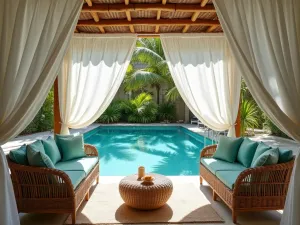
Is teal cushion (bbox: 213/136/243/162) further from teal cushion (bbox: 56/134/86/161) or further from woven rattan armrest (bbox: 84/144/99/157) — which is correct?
teal cushion (bbox: 56/134/86/161)

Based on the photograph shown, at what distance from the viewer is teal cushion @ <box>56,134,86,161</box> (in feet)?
16.1

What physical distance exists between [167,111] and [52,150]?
1216cm

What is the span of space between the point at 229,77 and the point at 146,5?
7.69 ft

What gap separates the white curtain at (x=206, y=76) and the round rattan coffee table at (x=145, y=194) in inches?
88.5

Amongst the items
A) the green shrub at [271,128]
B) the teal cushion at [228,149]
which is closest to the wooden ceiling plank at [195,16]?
the teal cushion at [228,149]

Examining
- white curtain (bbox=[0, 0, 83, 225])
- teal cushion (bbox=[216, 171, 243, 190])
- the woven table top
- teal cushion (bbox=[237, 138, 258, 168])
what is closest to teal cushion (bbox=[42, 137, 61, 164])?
the woven table top

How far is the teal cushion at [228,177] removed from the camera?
12.3ft

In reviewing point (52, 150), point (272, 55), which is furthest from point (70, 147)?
point (272, 55)

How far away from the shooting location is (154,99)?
1719 centimetres

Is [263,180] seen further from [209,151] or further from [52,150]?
[52,150]

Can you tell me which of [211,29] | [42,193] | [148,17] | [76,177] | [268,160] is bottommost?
[42,193]

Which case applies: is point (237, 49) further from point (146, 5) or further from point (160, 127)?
point (160, 127)

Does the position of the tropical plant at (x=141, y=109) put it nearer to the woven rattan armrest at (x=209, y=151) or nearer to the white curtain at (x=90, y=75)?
the white curtain at (x=90, y=75)

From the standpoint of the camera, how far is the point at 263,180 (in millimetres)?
3635
